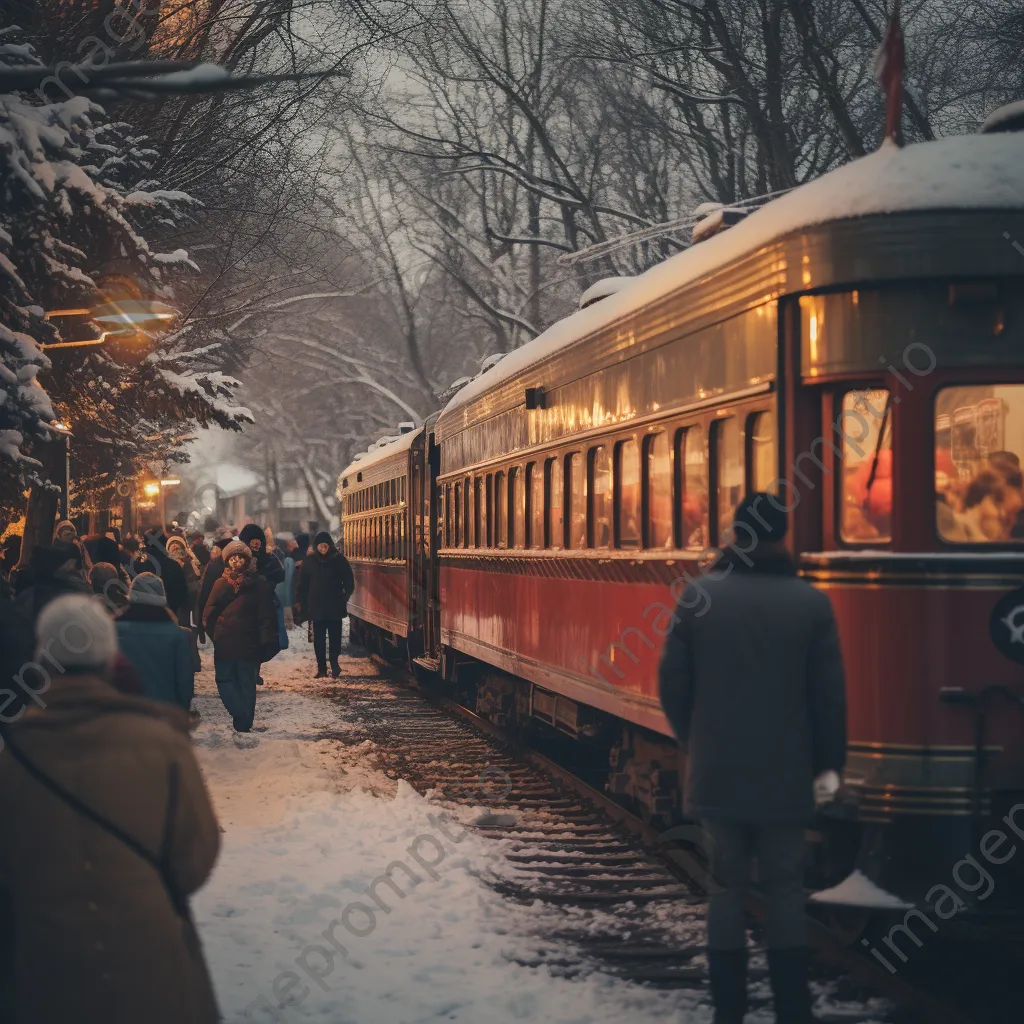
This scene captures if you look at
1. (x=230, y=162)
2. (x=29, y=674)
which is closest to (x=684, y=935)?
(x=29, y=674)

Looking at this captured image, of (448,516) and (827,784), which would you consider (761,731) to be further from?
(448,516)

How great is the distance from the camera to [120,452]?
24.3 m

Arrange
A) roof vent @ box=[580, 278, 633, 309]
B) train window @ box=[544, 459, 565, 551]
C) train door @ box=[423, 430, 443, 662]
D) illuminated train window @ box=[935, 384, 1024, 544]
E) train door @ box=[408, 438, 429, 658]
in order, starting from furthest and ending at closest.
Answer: train door @ box=[408, 438, 429, 658] → train door @ box=[423, 430, 443, 662] → roof vent @ box=[580, 278, 633, 309] → train window @ box=[544, 459, 565, 551] → illuminated train window @ box=[935, 384, 1024, 544]

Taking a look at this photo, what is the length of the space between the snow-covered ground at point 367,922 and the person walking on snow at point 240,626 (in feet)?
6.70

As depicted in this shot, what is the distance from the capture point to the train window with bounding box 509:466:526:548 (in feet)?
42.3

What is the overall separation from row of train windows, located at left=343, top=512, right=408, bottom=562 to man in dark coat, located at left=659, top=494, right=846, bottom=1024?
15.7m

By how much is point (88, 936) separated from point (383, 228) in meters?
37.4

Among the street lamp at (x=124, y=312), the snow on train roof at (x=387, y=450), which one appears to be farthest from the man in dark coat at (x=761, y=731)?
the snow on train roof at (x=387, y=450)

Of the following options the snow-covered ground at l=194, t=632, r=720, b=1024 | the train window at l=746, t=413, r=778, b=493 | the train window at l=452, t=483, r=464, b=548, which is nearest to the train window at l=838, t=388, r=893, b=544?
the train window at l=746, t=413, r=778, b=493

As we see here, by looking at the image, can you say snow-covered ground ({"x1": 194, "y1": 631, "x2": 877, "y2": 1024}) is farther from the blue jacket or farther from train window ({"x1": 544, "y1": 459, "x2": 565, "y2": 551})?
train window ({"x1": 544, "y1": 459, "x2": 565, "y2": 551})

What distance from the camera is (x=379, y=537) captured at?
2494 cm

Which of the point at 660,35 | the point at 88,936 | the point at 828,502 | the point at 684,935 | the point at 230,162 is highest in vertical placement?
the point at 660,35

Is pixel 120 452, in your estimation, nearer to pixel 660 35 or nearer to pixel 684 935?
pixel 660 35

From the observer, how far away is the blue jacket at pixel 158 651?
8.52 metres
